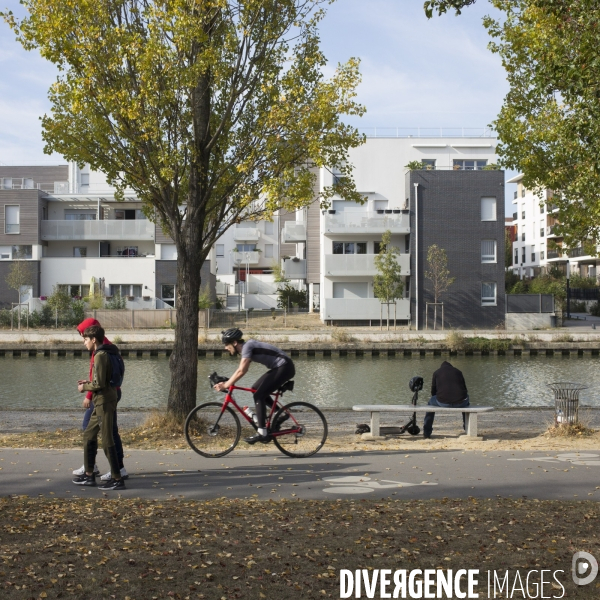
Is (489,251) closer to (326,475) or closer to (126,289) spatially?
(126,289)

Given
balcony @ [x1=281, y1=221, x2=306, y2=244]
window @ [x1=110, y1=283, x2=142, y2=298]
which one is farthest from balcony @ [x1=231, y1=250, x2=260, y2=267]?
window @ [x1=110, y1=283, x2=142, y2=298]

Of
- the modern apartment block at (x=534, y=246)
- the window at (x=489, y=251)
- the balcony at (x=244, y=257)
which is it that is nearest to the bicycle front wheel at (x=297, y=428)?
the window at (x=489, y=251)

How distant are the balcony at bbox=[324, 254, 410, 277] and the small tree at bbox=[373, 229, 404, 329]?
7.33 ft

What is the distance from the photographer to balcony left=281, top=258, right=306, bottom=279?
64875mm

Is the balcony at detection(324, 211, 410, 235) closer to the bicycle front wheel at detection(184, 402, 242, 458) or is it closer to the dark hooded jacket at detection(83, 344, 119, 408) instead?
the bicycle front wheel at detection(184, 402, 242, 458)

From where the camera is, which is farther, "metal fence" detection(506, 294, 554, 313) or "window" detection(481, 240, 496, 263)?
"window" detection(481, 240, 496, 263)

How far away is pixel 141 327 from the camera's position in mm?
50688

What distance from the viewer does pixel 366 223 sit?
176ft

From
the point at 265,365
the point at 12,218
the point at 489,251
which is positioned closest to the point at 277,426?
the point at 265,365

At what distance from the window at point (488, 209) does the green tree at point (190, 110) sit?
4138 cm

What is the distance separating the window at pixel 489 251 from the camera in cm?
5419

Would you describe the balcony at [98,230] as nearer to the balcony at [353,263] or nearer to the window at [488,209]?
the balcony at [353,263]

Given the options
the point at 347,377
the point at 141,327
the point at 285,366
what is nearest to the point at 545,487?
the point at 285,366

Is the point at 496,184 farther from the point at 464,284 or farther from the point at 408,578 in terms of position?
the point at 408,578
